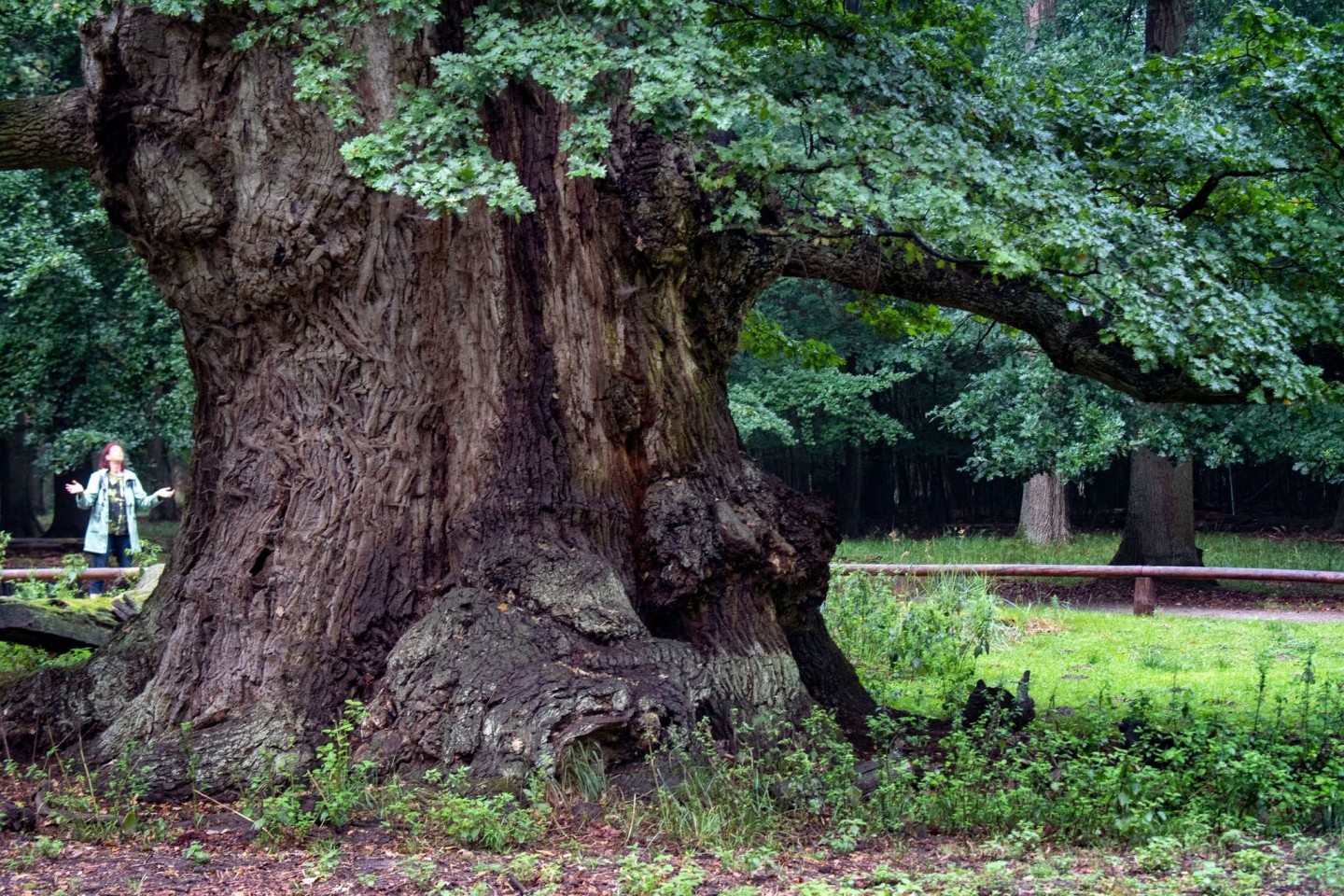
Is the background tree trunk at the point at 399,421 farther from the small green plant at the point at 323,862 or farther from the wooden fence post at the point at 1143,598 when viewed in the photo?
the wooden fence post at the point at 1143,598

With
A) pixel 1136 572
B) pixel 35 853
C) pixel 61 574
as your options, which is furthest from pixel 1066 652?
pixel 61 574

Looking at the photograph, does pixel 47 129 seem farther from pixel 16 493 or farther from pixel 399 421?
pixel 16 493

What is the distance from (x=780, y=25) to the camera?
270 inches

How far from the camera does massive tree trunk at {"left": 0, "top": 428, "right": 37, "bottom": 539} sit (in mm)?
25594

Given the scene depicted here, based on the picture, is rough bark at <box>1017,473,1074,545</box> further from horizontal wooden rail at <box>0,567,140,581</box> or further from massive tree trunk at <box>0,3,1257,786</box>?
massive tree trunk at <box>0,3,1257,786</box>

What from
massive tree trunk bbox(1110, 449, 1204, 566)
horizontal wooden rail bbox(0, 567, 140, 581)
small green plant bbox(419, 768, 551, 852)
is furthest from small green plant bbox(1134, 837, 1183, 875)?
massive tree trunk bbox(1110, 449, 1204, 566)

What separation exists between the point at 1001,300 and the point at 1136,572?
7246 millimetres

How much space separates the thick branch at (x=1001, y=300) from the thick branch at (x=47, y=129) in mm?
3809

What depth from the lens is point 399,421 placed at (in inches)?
252

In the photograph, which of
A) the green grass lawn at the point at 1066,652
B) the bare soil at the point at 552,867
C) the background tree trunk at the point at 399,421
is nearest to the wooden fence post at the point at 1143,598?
the green grass lawn at the point at 1066,652

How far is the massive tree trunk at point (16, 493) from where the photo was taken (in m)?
25.6

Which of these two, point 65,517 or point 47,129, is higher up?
point 47,129

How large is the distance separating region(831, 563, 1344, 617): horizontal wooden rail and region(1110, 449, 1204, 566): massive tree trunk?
3.44 m

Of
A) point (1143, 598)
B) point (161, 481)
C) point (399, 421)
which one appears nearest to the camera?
point (399, 421)
